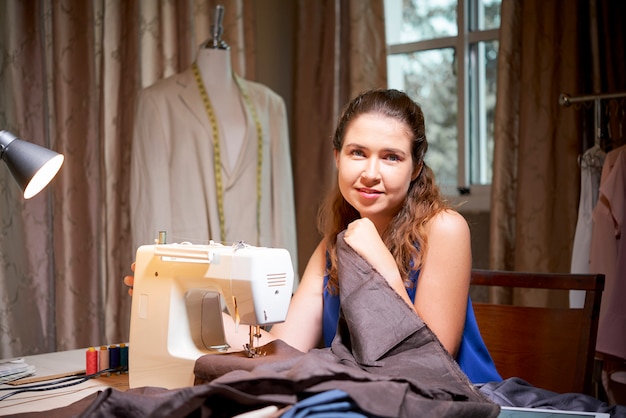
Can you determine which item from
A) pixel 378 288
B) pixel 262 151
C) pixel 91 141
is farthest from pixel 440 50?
pixel 378 288

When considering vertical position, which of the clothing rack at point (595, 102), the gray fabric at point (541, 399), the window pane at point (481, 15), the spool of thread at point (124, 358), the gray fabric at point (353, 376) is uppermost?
the window pane at point (481, 15)

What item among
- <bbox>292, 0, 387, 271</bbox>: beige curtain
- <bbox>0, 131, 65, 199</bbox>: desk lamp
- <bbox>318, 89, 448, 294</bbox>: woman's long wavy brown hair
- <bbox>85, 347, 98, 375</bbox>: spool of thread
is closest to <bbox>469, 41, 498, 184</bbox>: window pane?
<bbox>292, 0, 387, 271</bbox>: beige curtain

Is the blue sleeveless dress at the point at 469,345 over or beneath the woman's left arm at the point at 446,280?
beneath

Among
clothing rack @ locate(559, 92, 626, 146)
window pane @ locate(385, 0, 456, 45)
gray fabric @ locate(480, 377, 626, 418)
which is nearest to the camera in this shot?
gray fabric @ locate(480, 377, 626, 418)

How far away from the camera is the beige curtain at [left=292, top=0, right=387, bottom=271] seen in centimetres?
339

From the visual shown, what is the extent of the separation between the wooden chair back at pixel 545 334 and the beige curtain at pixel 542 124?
94cm

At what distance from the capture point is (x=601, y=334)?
7.82 feet

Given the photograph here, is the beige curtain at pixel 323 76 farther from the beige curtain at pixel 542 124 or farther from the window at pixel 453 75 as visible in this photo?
the beige curtain at pixel 542 124

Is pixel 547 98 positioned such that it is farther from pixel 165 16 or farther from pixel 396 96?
pixel 165 16

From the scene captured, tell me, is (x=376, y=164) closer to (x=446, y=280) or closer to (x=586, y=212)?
(x=446, y=280)

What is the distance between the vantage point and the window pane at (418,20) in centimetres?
354

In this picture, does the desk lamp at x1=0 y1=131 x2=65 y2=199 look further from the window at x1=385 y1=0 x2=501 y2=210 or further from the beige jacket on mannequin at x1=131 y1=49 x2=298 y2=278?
the window at x1=385 y1=0 x2=501 y2=210

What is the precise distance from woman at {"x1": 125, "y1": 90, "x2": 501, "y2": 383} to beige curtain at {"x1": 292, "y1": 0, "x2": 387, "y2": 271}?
5.20 feet

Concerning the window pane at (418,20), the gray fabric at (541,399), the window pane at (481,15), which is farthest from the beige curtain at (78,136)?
the gray fabric at (541,399)
